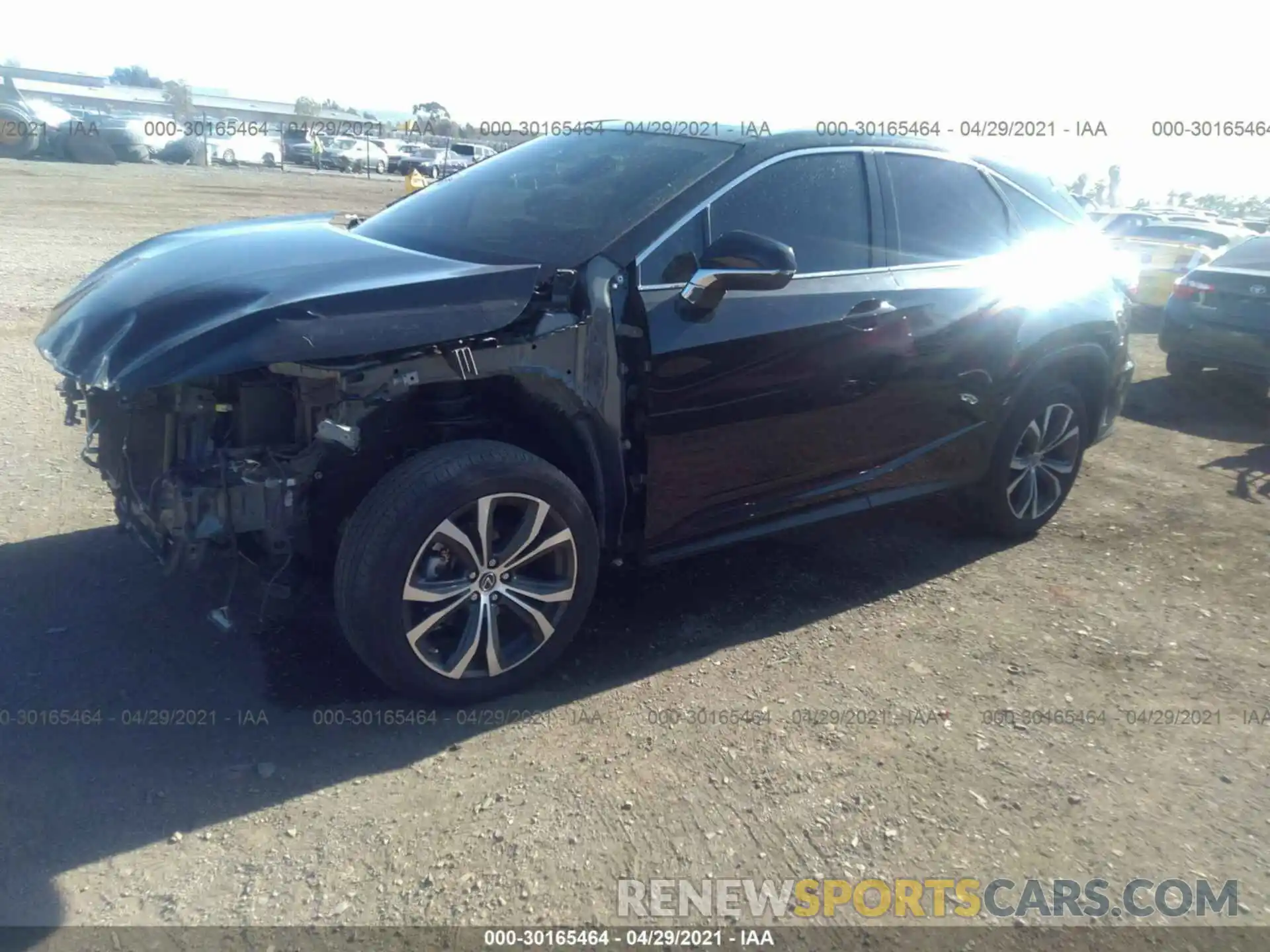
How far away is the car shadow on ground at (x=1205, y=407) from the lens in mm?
7695

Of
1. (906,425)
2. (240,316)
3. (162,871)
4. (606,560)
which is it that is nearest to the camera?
(162,871)

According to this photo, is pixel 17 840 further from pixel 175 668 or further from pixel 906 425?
pixel 906 425

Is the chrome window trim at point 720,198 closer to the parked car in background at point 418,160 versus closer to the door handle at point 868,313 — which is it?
the door handle at point 868,313

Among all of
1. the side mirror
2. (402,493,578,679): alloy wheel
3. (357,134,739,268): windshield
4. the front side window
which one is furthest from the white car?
(402,493,578,679): alloy wheel

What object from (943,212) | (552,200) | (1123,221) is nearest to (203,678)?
(552,200)

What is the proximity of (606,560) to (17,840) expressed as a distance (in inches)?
77.1

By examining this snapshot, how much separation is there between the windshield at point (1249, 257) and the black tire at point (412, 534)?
7.53 meters

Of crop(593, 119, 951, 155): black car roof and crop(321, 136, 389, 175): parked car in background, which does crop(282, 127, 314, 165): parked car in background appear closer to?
crop(321, 136, 389, 175): parked car in background

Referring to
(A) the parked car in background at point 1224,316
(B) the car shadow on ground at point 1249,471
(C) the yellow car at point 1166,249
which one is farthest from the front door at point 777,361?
(C) the yellow car at point 1166,249

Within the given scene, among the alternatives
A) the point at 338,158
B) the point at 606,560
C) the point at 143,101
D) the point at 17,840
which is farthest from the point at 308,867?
the point at 143,101

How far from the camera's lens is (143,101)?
146 feet

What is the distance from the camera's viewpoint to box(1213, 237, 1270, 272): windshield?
8352mm

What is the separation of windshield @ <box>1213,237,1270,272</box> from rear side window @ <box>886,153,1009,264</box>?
4991 mm

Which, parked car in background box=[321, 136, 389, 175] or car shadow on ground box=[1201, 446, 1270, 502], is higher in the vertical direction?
parked car in background box=[321, 136, 389, 175]
